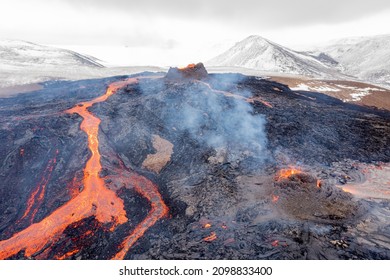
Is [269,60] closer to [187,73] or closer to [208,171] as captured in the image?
[187,73]

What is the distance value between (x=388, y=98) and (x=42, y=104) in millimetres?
46767

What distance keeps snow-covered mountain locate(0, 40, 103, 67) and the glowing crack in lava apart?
172ft

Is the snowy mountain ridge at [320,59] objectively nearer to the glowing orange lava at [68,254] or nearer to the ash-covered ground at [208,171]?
the ash-covered ground at [208,171]

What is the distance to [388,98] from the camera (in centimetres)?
4144

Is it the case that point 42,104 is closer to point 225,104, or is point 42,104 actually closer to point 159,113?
point 159,113

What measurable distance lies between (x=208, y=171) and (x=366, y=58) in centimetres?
11690

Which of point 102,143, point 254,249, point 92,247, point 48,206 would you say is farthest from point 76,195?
point 254,249

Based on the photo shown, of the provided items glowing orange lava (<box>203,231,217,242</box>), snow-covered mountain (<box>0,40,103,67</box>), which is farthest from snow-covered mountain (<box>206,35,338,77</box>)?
glowing orange lava (<box>203,231,217,242</box>)

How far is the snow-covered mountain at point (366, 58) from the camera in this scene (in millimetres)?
87750

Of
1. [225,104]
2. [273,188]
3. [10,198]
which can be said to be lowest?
[10,198]

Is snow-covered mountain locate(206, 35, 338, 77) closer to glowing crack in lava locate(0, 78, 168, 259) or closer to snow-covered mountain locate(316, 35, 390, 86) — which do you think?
snow-covered mountain locate(316, 35, 390, 86)

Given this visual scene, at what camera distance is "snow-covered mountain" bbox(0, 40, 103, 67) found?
61062mm

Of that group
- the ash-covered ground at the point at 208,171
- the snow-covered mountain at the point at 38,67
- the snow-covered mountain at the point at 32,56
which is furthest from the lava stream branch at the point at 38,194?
the snow-covered mountain at the point at 32,56

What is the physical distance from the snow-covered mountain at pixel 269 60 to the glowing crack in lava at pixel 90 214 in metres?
69.5
